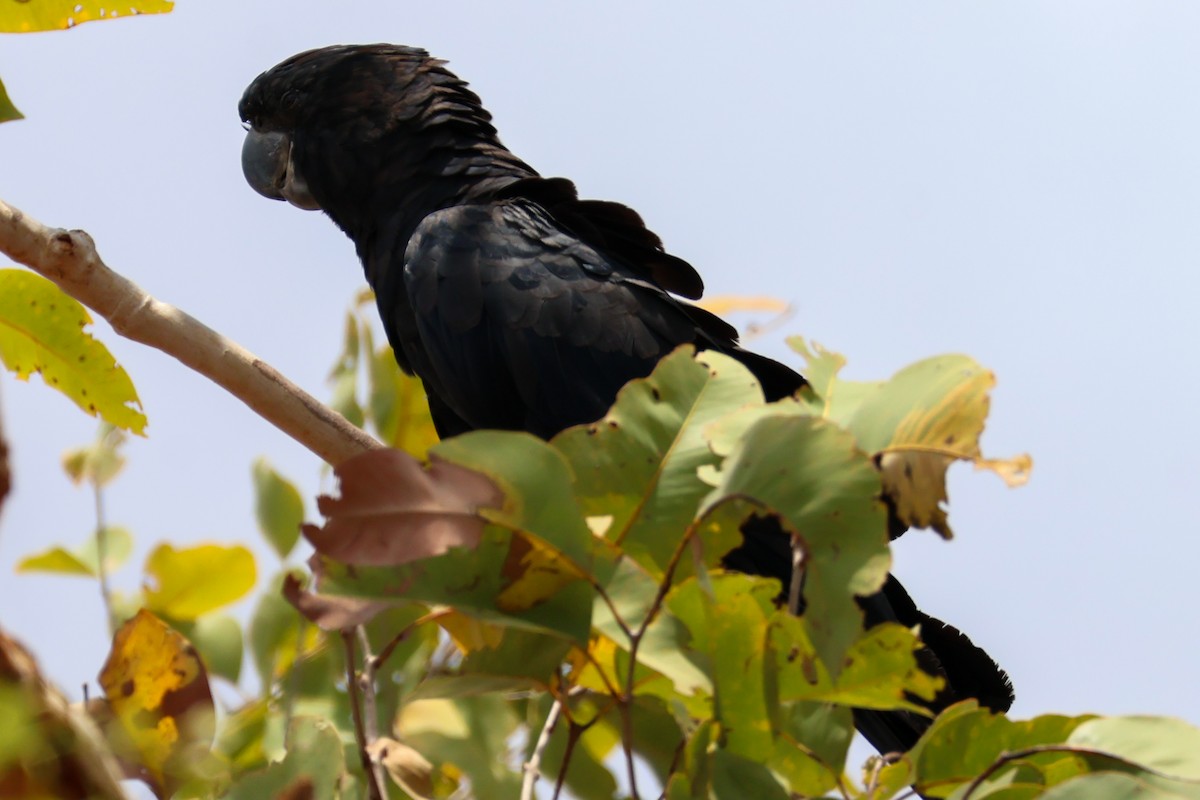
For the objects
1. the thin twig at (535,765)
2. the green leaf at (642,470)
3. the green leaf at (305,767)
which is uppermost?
the green leaf at (642,470)

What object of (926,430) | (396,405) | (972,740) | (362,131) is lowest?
(972,740)

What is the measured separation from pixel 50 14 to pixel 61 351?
1.61ft

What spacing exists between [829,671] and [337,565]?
43 cm

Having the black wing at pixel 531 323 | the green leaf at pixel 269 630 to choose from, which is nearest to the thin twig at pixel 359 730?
the green leaf at pixel 269 630

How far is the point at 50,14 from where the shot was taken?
184 centimetres

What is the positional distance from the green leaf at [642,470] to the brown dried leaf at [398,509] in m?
0.14

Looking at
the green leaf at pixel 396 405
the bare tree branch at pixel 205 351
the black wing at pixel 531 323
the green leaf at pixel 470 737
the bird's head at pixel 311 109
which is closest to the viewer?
the green leaf at pixel 470 737

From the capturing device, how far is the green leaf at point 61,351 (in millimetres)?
1931

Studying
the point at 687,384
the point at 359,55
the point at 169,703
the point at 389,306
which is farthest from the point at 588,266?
the point at 169,703

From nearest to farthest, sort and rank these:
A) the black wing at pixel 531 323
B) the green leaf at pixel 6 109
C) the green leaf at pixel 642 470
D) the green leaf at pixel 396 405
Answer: the green leaf at pixel 642 470, the green leaf at pixel 6 109, the green leaf at pixel 396 405, the black wing at pixel 531 323

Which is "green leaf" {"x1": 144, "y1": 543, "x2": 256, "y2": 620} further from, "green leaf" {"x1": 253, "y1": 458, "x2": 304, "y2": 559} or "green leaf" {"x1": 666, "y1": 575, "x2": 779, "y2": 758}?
"green leaf" {"x1": 666, "y1": 575, "x2": 779, "y2": 758}

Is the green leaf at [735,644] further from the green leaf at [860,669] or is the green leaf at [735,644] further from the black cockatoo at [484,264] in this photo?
the black cockatoo at [484,264]

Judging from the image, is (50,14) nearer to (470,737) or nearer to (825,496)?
(470,737)

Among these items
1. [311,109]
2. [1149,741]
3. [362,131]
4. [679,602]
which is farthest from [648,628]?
[311,109]
